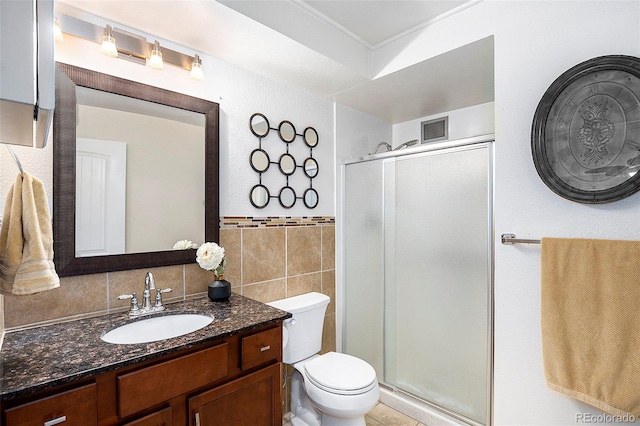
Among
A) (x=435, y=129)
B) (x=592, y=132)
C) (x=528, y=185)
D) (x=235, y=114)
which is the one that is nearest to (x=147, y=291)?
(x=235, y=114)

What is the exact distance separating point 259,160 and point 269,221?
1.31 feet

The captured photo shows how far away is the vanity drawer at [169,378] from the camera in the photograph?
107 centimetres

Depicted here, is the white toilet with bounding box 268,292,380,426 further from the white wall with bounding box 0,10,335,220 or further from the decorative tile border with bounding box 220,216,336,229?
the white wall with bounding box 0,10,335,220

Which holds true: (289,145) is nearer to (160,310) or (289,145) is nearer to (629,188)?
(160,310)

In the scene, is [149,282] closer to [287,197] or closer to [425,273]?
[287,197]

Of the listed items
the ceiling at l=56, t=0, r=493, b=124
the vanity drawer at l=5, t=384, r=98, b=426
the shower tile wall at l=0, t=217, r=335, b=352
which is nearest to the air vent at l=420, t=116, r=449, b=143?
the ceiling at l=56, t=0, r=493, b=124

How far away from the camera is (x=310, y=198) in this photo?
2398 mm

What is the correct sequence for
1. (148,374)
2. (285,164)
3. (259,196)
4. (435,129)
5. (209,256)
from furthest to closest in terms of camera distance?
1. (435,129)
2. (285,164)
3. (259,196)
4. (209,256)
5. (148,374)

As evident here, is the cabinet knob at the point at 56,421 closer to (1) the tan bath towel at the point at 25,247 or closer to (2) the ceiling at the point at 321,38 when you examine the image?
(1) the tan bath towel at the point at 25,247

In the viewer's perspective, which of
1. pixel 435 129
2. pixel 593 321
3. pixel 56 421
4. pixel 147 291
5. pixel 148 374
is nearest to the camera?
pixel 56 421

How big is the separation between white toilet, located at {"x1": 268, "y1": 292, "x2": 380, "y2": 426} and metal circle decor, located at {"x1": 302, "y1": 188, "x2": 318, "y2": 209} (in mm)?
644

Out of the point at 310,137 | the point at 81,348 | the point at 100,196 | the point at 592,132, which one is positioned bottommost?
the point at 81,348

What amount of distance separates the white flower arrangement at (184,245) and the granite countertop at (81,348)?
312 millimetres

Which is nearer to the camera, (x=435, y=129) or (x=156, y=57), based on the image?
(x=156, y=57)
